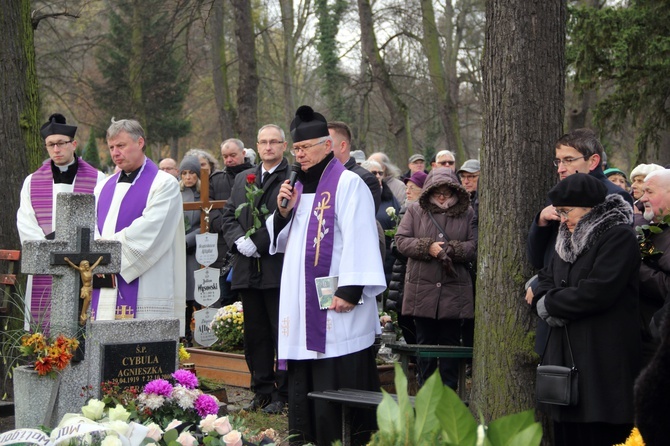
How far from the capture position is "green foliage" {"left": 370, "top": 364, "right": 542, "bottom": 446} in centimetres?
171

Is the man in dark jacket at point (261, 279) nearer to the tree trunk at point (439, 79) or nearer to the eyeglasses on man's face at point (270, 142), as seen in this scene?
the eyeglasses on man's face at point (270, 142)

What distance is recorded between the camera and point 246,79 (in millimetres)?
16922

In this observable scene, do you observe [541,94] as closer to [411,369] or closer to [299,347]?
[299,347]

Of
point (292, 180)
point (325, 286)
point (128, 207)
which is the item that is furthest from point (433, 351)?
point (128, 207)

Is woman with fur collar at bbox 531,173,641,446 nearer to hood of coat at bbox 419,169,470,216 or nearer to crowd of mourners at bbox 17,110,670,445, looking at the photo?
crowd of mourners at bbox 17,110,670,445

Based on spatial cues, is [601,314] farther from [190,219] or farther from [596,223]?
[190,219]

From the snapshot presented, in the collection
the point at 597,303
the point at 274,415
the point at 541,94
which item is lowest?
the point at 274,415

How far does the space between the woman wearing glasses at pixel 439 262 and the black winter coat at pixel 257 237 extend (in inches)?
46.3

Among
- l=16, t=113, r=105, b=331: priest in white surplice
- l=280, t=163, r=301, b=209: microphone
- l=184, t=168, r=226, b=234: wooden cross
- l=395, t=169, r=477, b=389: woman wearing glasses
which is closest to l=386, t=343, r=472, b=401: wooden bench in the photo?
l=395, t=169, r=477, b=389: woman wearing glasses

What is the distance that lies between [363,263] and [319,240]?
37 cm

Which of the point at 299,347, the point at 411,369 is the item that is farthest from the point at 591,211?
the point at 411,369

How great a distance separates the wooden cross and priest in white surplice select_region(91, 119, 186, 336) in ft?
9.34

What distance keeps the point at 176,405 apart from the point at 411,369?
3525 mm

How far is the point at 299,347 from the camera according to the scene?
239 inches
